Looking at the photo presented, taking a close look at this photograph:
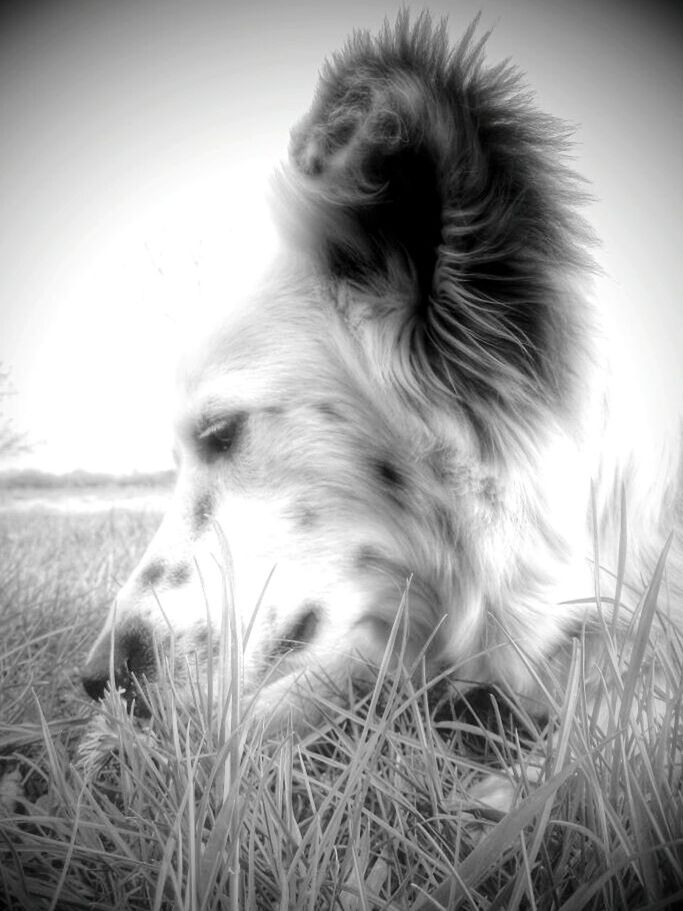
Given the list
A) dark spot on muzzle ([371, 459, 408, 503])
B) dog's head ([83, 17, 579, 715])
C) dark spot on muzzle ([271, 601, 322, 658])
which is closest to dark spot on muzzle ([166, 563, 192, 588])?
dog's head ([83, 17, 579, 715])

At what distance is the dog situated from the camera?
0.93m

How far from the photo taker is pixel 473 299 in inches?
38.3

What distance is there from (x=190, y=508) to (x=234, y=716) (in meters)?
0.51

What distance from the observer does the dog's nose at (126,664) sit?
909 millimetres

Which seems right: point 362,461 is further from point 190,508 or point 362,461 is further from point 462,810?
point 462,810

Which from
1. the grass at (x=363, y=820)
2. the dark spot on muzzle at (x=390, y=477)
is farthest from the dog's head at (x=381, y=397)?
the grass at (x=363, y=820)

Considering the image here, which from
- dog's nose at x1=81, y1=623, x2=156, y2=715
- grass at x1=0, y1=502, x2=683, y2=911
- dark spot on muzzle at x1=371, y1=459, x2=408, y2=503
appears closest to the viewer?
grass at x1=0, y1=502, x2=683, y2=911

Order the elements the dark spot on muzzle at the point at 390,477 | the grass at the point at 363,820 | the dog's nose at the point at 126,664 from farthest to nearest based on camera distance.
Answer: the dark spot on muzzle at the point at 390,477, the dog's nose at the point at 126,664, the grass at the point at 363,820

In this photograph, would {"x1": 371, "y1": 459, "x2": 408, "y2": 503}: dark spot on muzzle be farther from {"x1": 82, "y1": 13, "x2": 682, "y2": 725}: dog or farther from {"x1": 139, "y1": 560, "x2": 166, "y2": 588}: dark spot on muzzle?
{"x1": 139, "y1": 560, "x2": 166, "y2": 588}: dark spot on muzzle

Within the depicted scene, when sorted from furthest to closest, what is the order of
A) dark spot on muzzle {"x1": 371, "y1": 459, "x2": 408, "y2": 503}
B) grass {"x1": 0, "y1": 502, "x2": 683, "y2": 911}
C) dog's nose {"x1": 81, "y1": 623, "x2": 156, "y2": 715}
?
dark spot on muzzle {"x1": 371, "y1": 459, "x2": 408, "y2": 503} → dog's nose {"x1": 81, "y1": 623, "x2": 156, "y2": 715} → grass {"x1": 0, "y1": 502, "x2": 683, "y2": 911}

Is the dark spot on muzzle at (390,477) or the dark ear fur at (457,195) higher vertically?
the dark ear fur at (457,195)

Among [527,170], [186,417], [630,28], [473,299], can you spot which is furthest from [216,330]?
[630,28]

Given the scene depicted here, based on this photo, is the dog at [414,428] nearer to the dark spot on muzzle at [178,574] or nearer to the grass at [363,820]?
the dark spot on muzzle at [178,574]

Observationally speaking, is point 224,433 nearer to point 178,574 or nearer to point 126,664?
point 178,574
